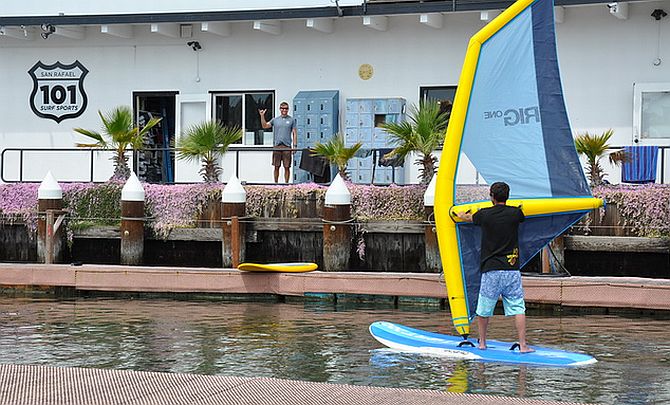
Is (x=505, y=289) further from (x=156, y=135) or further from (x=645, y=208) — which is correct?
(x=156, y=135)

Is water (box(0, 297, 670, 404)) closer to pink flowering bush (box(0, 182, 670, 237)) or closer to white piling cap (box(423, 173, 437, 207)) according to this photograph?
white piling cap (box(423, 173, 437, 207))

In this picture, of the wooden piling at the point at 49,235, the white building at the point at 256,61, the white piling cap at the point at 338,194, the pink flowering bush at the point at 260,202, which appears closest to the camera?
the pink flowering bush at the point at 260,202

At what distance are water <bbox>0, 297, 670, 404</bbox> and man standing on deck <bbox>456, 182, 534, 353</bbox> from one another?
679 millimetres

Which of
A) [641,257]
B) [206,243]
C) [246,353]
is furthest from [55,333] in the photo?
[641,257]

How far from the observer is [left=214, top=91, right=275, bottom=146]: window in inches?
930

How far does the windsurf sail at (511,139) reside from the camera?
1217 centimetres

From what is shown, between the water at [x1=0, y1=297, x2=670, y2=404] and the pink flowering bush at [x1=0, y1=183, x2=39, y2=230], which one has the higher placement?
the pink flowering bush at [x1=0, y1=183, x2=39, y2=230]

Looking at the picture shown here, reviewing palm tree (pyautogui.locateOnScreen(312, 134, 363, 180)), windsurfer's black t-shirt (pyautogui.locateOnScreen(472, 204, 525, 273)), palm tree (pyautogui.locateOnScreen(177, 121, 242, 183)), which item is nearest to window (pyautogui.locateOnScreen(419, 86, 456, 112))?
palm tree (pyautogui.locateOnScreen(312, 134, 363, 180))

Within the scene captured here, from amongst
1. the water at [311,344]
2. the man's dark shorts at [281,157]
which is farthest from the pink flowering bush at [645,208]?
the man's dark shorts at [281,157]

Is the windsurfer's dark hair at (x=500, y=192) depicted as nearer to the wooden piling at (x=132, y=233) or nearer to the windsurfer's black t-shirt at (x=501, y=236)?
the windsurfer's black t-shirt at (x=501, y=236)

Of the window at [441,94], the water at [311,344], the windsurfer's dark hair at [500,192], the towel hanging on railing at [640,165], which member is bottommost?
the water at [311,344]

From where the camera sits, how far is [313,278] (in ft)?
56.9

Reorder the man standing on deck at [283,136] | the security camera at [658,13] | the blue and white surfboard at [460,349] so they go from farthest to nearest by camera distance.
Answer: the man standing on deck at [283,136] → the security camera at [658,13] → the blue and white surfboard at [460,349]

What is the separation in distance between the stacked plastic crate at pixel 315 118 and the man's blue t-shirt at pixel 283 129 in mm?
586
